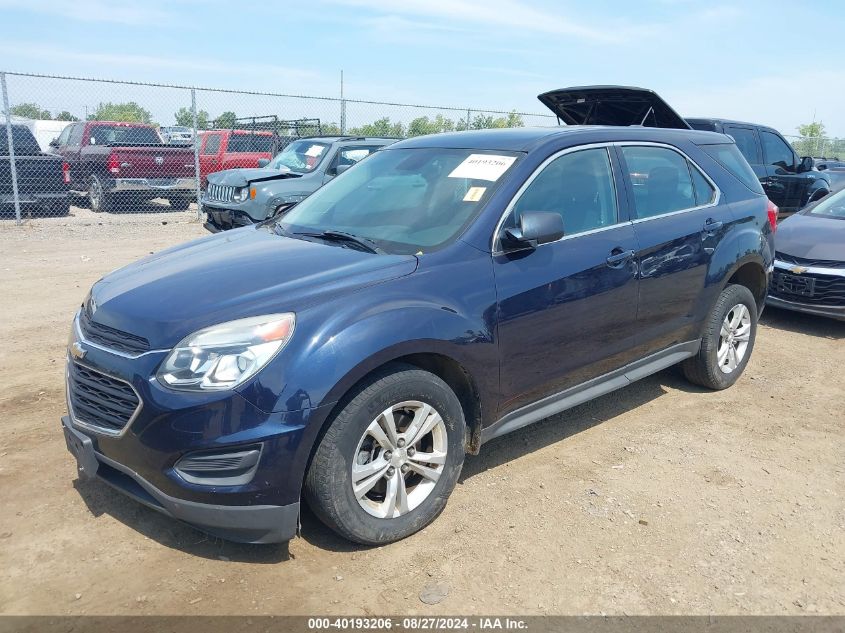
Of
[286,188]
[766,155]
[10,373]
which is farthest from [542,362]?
[766,155]

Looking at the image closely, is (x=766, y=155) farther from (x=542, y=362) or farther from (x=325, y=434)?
(x=325, y=434)

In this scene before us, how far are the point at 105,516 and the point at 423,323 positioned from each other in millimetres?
1784

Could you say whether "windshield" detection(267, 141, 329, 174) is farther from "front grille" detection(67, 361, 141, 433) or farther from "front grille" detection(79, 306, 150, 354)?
"front grille" detection(67, 361, 141, 433)

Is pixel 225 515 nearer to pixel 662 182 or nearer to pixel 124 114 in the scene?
pixel 662 182

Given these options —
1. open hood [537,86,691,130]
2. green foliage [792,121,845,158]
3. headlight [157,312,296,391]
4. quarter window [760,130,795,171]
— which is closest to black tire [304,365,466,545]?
headlight [157,312,296,391]

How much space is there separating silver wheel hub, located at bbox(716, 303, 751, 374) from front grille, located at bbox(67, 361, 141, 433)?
389 cm

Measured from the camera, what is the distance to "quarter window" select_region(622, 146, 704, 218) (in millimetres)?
4234

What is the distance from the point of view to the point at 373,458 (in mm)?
3057

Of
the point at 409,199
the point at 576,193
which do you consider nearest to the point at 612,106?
the point at 576,193

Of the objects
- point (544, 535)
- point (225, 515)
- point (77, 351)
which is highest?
point (77, 351)

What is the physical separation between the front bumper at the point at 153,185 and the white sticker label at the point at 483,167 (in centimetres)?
1265

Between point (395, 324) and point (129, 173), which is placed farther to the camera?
point (129, 173)

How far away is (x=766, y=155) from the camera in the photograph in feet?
35.6

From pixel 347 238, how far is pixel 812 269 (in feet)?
17.1
